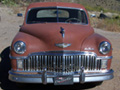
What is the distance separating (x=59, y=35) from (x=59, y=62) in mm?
534

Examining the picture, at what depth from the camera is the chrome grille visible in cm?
444

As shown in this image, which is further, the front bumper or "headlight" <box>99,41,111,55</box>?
"headlight" <box>99,41,111,55</box>

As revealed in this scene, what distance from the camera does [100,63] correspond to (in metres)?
4.59

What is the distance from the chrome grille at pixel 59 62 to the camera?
14.6 feet

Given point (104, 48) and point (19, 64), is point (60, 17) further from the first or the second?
point (19, 64)

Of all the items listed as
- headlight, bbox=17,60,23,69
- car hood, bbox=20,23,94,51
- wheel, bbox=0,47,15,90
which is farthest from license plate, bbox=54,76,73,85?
wheel, bbox=0,47,15,90

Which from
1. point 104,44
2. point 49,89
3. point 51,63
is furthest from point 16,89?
point 104,44

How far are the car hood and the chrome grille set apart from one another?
188mm

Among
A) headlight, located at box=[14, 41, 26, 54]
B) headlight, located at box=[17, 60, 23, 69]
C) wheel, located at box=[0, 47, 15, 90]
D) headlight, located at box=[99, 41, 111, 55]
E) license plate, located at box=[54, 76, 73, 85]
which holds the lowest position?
wheel, located at box=[0, 47, 15, 90]

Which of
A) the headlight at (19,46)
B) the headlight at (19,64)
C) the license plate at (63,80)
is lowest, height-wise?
the license plate at (63,80)

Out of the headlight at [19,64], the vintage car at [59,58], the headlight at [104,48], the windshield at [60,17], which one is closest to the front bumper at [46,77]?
the vintage car at [59,58]

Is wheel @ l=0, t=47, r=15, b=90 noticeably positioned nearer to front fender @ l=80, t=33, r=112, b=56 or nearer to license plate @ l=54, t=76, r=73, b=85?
license plate @ l=54, t=76, r=73, b=85

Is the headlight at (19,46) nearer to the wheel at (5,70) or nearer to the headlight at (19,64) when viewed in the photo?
the headlight at (19,64)

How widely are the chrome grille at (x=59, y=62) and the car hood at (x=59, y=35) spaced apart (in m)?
0.19
